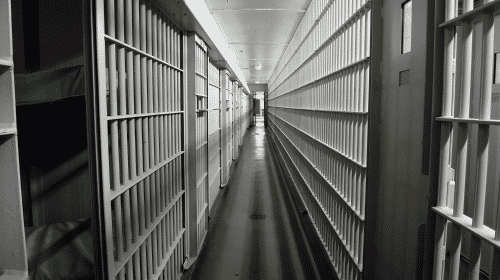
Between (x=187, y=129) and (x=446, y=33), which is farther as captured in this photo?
(x=187, y=129)

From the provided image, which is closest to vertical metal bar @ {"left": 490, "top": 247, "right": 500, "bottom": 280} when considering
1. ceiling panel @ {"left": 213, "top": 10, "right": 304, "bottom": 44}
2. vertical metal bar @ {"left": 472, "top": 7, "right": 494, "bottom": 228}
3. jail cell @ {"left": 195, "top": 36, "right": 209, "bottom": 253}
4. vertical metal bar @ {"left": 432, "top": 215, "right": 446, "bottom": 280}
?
vertical metal bar @ {"left": 472, "top": 7, "right": 494, "bottom": 228}

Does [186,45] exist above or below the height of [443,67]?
above

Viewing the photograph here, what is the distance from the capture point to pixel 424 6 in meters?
1.53

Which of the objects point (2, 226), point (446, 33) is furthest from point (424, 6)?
point (2, 226)

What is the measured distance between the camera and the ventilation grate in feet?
5.75

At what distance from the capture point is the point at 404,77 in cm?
180

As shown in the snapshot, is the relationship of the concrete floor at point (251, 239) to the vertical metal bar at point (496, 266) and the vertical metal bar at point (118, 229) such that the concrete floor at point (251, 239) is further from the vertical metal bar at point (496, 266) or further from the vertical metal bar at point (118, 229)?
the vertical metal bar at point (496, 266)

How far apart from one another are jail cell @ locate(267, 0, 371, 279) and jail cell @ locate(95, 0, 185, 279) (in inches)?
59.2

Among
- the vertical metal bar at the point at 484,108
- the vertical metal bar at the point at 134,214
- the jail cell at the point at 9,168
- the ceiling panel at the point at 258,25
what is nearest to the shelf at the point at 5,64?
the jail cell at the point at 9,168

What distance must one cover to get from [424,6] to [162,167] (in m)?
Result: 2.01

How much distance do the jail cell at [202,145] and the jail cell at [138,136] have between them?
806 millimetres

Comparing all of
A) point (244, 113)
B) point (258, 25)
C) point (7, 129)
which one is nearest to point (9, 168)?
point (7, 129)

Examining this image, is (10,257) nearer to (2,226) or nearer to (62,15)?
(2,226)

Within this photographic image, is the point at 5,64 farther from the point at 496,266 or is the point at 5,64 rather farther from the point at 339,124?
the point at 339,124
